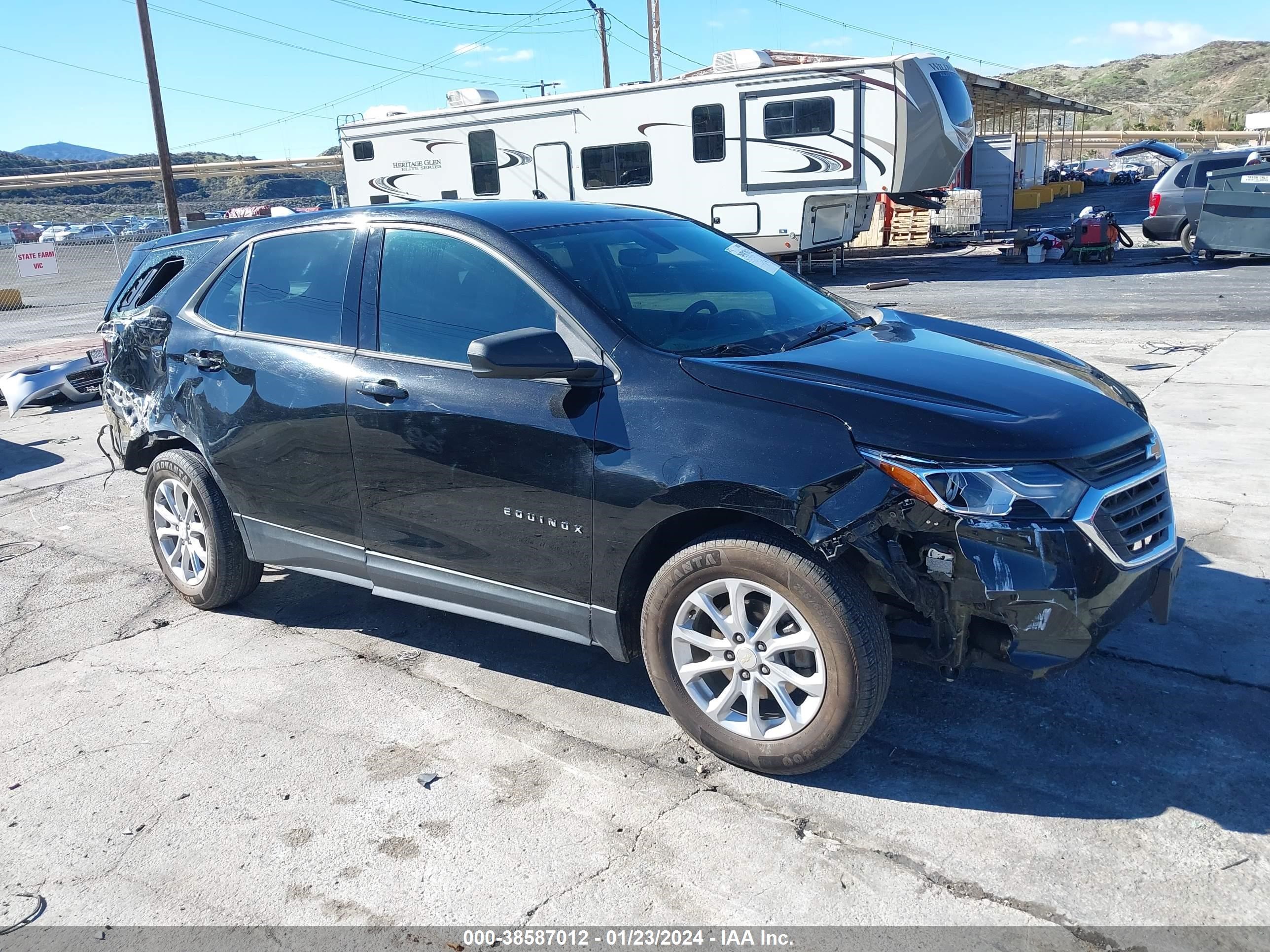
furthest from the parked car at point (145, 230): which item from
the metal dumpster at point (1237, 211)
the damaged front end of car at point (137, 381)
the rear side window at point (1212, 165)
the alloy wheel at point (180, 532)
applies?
the alloy wheel at point (180, 532)

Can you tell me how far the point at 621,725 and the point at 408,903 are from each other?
43.4 inches

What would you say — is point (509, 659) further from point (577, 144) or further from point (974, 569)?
point (577, 144)

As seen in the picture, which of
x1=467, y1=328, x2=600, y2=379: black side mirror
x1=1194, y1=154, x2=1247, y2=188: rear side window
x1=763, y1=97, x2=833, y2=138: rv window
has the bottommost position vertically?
x1=467, y1=328, x2=600, y2=379: black side mirror

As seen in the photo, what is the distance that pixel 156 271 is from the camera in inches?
207

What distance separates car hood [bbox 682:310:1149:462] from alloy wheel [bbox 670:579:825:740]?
63cm

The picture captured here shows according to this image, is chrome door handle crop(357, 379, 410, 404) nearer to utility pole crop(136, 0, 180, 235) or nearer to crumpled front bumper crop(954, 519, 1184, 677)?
crumpled front bumper crop(954, 519, 1184, 677)

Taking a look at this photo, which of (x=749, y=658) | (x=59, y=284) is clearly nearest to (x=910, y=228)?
(x=749, y=658)

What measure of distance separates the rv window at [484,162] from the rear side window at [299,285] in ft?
49.5

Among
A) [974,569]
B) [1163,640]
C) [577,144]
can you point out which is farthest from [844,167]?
[974,569]

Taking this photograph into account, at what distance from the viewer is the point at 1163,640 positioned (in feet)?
13.3

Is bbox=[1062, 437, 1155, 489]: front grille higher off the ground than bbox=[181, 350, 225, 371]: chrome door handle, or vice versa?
bbox=[181, 350, 225, 371]: chrome door handle

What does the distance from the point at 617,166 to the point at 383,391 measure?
14.9 metres

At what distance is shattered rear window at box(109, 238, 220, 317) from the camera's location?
5.07 m

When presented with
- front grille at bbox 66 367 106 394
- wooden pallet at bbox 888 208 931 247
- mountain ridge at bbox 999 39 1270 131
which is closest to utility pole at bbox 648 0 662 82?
wooden pallet at bbox 888 208 931 247
